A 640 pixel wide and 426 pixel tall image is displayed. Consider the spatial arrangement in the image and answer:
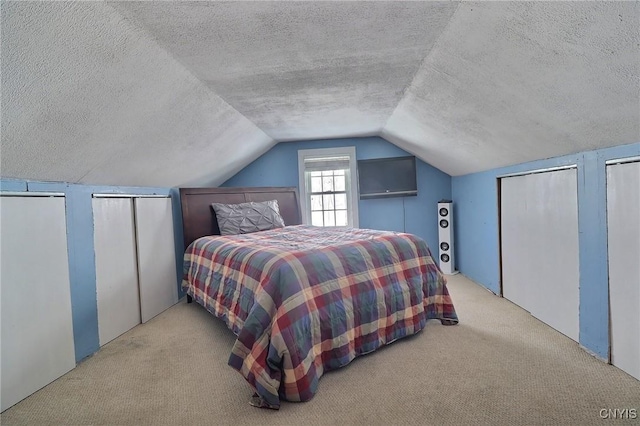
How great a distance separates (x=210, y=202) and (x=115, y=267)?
1436 mm

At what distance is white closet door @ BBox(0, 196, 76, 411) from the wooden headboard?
155 centimetres

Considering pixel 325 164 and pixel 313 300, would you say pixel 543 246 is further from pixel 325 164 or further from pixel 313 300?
pixel 325 164

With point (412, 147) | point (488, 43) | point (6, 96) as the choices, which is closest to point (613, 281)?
point (488, 43)

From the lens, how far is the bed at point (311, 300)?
1.81 metres

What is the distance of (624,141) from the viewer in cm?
187

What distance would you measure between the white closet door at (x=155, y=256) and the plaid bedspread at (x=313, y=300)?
57cm

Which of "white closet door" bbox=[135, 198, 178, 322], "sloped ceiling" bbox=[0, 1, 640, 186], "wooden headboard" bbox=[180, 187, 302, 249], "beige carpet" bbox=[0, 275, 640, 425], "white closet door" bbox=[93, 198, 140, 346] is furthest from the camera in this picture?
"wooden headboard" bbox=[180, 187, 302, 249]

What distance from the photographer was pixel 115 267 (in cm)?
281

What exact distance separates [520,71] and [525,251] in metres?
1.78

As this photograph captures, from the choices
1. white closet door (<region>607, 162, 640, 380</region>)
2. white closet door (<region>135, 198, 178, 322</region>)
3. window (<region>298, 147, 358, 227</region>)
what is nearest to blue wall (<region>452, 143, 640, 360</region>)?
white closet door (<region>607, 162, 640, 380</region>)

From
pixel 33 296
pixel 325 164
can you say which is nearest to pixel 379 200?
pixel 325 164

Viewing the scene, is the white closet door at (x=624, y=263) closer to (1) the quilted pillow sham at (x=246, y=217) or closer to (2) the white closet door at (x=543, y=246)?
(2) the white closet door at (x=543, y=246)

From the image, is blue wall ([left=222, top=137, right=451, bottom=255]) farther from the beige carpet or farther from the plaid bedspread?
the beige carpet

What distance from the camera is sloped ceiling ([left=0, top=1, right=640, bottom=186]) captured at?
56.8 inches
